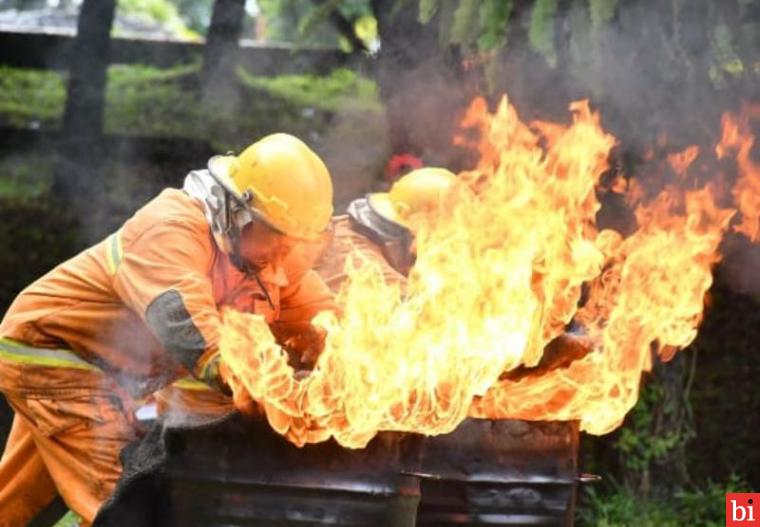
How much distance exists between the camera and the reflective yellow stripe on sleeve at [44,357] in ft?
18.3

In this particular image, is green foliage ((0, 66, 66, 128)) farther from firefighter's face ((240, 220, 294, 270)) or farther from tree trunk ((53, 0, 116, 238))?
firefighter's face ((240, 220, 294, 270))

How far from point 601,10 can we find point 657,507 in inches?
124

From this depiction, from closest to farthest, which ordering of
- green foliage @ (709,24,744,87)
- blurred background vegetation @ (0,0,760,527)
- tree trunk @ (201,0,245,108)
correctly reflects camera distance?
green foliage @ (709,24,744,87), blurred background vegetation @ (0,0,760,527), tree trunk @ (201,0,245,108)

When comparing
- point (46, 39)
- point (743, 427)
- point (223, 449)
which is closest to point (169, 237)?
point (223, 449)

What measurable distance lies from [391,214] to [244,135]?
216 inches

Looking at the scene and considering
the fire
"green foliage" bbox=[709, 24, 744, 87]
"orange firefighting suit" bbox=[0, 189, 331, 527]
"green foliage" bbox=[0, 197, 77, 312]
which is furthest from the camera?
"green foliage" bbox=[0, 197, 77, 312]

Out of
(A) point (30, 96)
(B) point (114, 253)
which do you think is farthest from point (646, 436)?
(A) point (30, 96)

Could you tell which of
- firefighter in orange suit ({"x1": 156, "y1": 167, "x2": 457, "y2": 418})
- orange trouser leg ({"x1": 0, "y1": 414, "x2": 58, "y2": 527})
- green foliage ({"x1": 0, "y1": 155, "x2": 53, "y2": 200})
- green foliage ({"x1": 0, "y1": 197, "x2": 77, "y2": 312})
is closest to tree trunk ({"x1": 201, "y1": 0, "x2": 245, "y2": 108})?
green foliage ({"x1": 0, "y1": 155, "x2": 53, "y2": 200})

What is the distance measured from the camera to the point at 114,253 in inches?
208

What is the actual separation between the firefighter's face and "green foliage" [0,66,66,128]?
818 cm

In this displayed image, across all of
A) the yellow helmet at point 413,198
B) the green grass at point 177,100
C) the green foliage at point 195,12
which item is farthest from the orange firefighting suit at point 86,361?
the green foliage at point 195,12

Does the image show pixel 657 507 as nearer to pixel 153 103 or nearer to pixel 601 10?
pixel 601 10

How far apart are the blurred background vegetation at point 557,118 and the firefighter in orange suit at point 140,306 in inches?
82.1

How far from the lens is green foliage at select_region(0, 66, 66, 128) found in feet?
43.5
